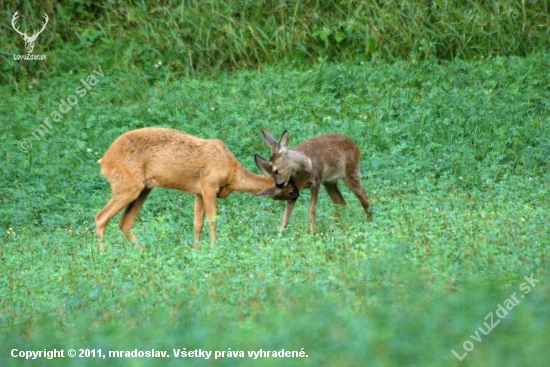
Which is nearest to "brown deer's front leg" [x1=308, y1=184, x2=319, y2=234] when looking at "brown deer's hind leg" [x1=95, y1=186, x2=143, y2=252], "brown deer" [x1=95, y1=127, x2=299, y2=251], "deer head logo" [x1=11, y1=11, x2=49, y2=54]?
"brown deer" [x1=95, y1=127, x2=299, y2=251]

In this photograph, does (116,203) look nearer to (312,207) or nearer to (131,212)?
(131,212)

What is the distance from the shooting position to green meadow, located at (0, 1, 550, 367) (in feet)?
20.1

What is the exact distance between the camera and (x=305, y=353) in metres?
5.96

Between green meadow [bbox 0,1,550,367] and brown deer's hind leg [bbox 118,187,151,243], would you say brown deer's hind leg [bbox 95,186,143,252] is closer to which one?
green meadow [bbox 0,1,550,367]

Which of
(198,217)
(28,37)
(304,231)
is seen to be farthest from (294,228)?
(28,37)

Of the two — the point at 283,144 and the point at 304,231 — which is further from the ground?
the point at 283,144

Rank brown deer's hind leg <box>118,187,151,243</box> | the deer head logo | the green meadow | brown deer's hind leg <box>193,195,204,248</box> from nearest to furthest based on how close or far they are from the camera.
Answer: the green meadow, brown deer's hind leg <box>193,195,204,248</box>, brown deer's hind leg <box>118,187,151,243</box>, the deer head logo

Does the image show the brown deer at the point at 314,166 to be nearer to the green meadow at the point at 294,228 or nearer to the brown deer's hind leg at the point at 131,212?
the green meadow at the point at 294,228

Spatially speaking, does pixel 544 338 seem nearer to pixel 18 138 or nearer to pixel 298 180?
pixel 298 180

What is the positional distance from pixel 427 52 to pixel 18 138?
6357 millimetres

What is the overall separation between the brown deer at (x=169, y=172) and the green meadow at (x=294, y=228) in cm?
31

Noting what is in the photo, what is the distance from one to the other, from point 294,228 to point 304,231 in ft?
1.02

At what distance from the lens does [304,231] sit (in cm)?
1019

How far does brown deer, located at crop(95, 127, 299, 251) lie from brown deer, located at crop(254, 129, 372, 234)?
11.2 inches
